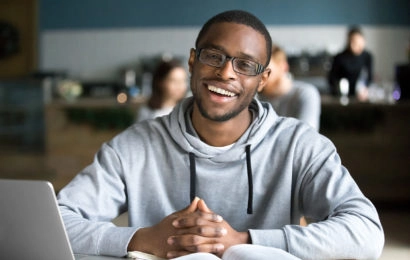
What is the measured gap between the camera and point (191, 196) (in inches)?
69.2

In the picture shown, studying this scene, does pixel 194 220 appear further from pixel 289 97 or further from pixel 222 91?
pixel 289 97

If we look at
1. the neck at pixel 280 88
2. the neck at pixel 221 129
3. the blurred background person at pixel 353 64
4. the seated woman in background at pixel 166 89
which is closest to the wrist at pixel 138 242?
the neck at pixel 221 129

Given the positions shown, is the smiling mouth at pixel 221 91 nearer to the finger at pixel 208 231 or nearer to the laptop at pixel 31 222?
the finger at pixel 208 231

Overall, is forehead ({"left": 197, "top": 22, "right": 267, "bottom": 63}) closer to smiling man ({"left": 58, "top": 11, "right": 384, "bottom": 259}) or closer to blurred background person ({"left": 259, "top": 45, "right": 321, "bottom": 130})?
smiling man ({"left": 58, "top": 11, "right": 384, "bottom": 259})

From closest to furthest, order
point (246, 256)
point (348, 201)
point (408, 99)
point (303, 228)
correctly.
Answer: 1. point (246, 256)
2. point (303, 228)
3. point (348, 201)
4. point (408, 99)

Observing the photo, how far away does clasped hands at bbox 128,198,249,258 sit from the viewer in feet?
4.78

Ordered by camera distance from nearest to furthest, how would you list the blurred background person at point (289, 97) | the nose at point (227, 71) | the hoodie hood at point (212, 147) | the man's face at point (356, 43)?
the nose at point (227, 71) → the hoodie hood at point (212, 147) → the blurred background person at point (289, 97) → the man's face at point (356, 43)

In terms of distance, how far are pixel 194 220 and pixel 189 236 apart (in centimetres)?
4

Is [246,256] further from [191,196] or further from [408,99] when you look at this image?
[408,99]

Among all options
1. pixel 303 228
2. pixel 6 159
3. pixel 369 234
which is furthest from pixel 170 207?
pixel 6 159

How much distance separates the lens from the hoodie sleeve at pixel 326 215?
1.49 metres

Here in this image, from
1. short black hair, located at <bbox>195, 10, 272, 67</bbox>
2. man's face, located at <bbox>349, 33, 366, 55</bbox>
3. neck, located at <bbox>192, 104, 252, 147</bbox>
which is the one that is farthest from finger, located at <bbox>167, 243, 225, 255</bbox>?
man's face, located at <bbox>349, 33, 366, 55</bbox>

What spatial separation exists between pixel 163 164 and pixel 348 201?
0.48 meters

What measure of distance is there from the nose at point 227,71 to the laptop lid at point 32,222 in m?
0.61
